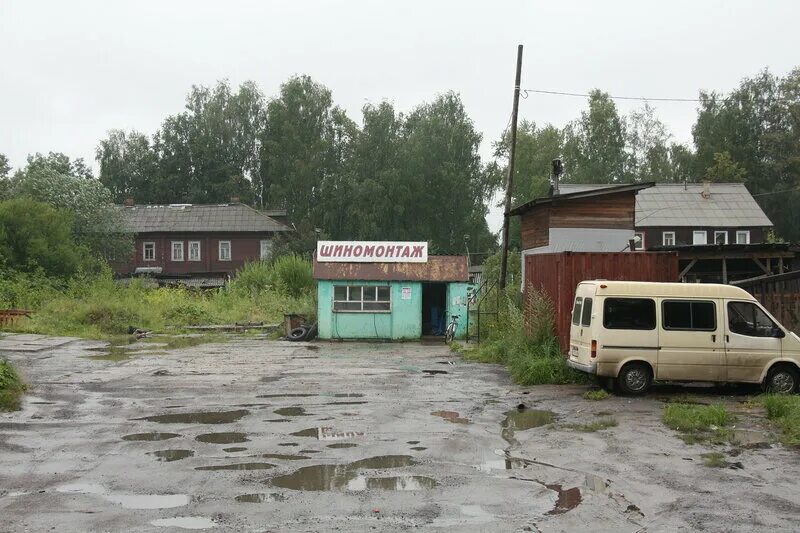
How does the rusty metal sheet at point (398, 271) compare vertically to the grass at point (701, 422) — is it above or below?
above

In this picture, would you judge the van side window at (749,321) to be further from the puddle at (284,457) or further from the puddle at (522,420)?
the puddle at (284,457)

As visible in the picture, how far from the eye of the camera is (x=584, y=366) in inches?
608

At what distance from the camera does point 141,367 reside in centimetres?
2141

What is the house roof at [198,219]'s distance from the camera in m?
64.4

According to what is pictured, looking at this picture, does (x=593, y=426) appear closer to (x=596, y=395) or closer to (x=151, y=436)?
(x=596, y=395)

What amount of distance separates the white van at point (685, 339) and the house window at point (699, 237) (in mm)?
42786

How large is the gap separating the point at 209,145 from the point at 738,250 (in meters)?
58.4

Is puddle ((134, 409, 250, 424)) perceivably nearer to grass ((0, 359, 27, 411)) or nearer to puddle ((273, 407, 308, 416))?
puddle ((273, 407, 308, 416))

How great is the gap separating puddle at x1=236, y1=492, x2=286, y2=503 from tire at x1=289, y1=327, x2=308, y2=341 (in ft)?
76.7

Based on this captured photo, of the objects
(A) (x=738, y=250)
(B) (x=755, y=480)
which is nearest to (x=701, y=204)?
(A) (x=738, y=250)

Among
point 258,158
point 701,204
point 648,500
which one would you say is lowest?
point 648,500

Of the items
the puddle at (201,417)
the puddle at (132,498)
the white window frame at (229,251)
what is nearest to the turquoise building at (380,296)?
the puddle at (201,417)

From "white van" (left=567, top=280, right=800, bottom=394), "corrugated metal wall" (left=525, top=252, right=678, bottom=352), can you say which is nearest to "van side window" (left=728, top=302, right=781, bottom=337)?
"white van" (left=567, top=280, right=800, bottom=394)

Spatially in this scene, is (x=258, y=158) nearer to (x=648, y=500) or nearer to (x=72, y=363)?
(x=72, y=363)
